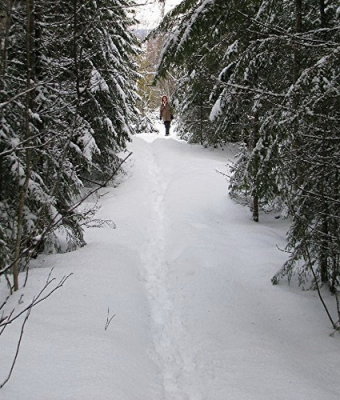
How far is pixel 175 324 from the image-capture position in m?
5.99

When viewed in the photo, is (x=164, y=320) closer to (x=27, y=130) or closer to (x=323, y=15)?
(x=27, y=130)

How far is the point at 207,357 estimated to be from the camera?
200 inches

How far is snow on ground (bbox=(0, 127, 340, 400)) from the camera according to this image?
4.27 meters

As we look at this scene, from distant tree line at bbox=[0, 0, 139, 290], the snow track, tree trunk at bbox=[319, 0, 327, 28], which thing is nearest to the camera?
the snow track

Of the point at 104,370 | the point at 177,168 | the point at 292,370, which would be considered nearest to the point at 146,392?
the point at 104,370

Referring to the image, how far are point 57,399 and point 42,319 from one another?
1.75 meters

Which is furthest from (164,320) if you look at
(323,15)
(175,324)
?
(323,15)

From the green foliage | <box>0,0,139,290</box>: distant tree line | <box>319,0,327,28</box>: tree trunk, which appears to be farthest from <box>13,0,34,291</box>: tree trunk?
<box>319,0,327,28</box>: tree trunk

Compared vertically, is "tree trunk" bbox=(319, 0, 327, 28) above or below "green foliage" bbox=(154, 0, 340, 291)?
above

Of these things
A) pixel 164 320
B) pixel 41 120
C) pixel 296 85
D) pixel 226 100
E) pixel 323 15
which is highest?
pixel 323 15

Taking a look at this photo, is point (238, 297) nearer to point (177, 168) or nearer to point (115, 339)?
point (115, 339)

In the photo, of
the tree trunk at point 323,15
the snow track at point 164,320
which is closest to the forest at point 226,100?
the tree trunk at point 323,15

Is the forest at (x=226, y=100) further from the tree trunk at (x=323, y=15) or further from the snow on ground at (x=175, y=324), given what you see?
the snow on ground at (x=175, y=324)

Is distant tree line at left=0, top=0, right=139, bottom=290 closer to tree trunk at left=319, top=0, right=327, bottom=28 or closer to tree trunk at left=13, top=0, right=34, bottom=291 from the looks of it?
tree trunk at left=13, top=0, right=34, bottom=291
